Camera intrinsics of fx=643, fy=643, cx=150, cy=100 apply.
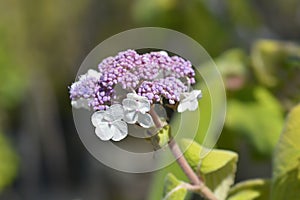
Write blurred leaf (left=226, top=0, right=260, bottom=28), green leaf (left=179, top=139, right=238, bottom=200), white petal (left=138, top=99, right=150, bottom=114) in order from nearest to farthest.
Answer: white petal (left=138, top=99, right=150, bottom=114)
green leaf (left=179, top=139, right=238, bottom=200)
blurred leaf (left=226, top=0, right=260, bottom=28)

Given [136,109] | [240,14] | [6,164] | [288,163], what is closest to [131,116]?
[136,109]

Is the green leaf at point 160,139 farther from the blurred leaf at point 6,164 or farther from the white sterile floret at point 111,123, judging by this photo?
the blurred leaf at point 6,164

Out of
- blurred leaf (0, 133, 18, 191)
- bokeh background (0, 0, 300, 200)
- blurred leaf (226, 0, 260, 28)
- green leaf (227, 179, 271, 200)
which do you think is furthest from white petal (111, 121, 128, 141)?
blurred leaf (0, 133, 18, 191)

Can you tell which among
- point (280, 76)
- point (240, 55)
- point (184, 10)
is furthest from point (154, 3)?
point (280, 76)

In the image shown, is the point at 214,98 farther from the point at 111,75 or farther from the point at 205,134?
the point at 111,75

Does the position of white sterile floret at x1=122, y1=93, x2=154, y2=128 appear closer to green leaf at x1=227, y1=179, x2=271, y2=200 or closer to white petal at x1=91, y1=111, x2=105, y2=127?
white petal at x1=91, y1=111, x2=105, y2=127

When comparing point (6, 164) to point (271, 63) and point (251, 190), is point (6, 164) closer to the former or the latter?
point (271, 63)

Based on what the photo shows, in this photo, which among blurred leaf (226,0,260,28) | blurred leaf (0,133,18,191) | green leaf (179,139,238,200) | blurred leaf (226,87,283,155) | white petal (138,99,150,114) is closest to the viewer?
white petal (138,99,150,114)
